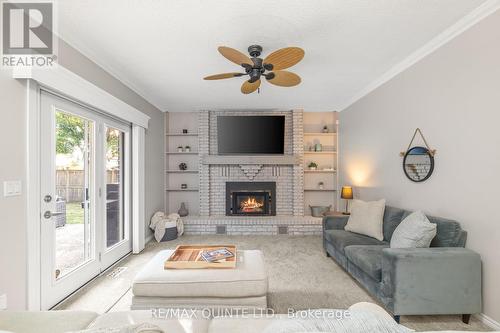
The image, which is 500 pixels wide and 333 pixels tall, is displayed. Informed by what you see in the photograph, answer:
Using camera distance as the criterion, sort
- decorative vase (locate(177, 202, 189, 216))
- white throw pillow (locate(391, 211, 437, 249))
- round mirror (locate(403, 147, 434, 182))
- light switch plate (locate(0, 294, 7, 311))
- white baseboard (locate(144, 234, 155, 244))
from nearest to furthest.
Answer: light switch plate (locate(0, 294, 7, 311)) → white throw pillow (locate(391, 211, 437, 249)) → round mirror (locate(403, 147, 434, 182)) → white baseboard (locate(144, 234, 155, 244)) → decorative vase (locate(177, 202, 189, 216))

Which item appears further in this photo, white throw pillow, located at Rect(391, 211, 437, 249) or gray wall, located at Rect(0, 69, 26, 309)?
white throw pillow, located at Rect(391, 211, 437, 249)

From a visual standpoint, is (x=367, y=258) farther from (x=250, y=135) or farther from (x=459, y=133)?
(x=250, y=135)

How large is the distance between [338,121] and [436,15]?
3.22m

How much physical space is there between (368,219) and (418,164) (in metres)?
0.90

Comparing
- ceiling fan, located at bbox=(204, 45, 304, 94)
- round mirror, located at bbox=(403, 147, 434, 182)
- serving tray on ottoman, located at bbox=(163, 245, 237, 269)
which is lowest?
serving tray on ottoman, located at bbox=(163, 245, 237, 269)

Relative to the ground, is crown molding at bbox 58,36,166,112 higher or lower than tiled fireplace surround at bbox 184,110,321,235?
higher

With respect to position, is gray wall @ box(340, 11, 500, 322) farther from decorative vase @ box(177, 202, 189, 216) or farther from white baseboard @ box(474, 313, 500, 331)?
decorative vase @ box(177, 202, 189, 216)

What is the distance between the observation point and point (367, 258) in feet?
7.75

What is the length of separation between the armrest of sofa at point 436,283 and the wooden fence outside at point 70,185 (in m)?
3.16

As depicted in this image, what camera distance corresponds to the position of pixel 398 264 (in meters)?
1.96

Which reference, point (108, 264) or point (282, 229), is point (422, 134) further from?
point (108, 264)

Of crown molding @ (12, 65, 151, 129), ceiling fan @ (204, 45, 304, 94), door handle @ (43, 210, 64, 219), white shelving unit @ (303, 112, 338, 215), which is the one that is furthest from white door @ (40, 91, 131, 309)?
white shelving unit @ (303, 112, 338, 215)

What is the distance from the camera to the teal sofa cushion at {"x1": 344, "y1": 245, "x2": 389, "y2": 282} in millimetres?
2199

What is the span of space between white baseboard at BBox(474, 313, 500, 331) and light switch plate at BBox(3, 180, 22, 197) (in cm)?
386
